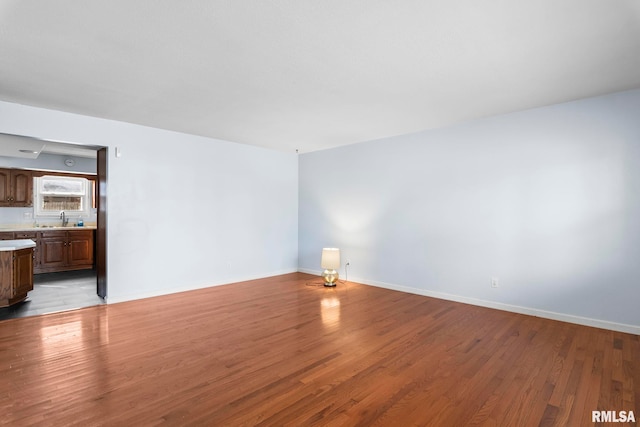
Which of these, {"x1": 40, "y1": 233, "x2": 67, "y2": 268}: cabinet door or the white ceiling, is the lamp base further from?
{"x1": 40, "y1": 233, "x2": 67, "y2": 268}: cabinet door

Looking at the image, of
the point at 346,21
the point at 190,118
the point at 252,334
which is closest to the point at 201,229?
the point at 190,118

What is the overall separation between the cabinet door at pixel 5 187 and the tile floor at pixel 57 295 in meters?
1.65

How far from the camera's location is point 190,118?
14.0ft

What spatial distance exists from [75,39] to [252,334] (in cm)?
291

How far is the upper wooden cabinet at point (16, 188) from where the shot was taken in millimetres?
6270

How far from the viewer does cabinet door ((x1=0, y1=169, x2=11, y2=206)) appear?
6238mm

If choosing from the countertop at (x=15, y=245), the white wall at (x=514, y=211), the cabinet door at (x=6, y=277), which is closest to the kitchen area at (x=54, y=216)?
the cabinet door at (x=6, y=277)

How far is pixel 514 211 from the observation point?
399 centimetres

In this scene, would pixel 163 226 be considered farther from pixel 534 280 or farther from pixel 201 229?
pixel 534 280

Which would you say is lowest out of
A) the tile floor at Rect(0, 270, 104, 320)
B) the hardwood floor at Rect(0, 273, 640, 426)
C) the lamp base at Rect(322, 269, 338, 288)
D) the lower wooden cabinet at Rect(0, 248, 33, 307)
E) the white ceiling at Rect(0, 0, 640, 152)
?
the tile floor at Rect(0, 270, 104, 320)

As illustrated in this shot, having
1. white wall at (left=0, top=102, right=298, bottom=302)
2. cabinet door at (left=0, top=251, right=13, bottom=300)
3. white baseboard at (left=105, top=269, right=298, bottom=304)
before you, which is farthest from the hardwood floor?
white wall at (left=0, top=102, right=298, bottom=302)

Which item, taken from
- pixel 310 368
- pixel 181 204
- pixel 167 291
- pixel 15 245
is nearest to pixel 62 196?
pixel 15 245

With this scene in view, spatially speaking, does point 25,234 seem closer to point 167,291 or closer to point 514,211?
point 167,291

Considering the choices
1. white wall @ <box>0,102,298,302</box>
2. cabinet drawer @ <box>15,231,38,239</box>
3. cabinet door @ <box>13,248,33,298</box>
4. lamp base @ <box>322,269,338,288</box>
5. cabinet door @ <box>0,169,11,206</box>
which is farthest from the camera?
cabinet door @ <box>0,169,11,206</box>
